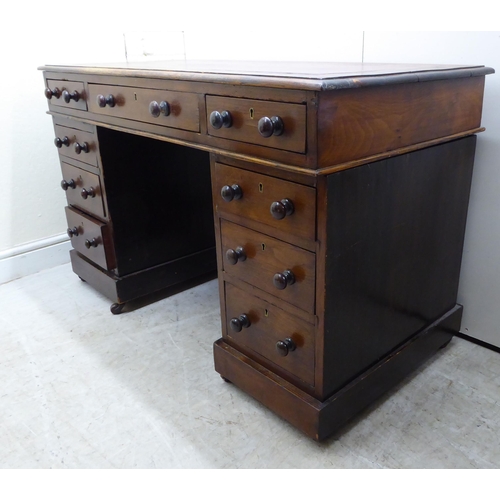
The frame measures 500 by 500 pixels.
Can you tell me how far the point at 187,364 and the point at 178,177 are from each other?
2.08 feet

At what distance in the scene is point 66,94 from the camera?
1.49 meters

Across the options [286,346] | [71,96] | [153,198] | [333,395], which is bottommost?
[333,395]

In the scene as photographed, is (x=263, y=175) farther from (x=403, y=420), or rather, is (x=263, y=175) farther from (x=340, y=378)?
(x=403, y=420)

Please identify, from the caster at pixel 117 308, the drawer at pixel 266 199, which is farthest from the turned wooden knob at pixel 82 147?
the drawer at pixel 266 199

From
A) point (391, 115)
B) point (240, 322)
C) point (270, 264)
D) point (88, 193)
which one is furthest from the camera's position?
point (88, 193)

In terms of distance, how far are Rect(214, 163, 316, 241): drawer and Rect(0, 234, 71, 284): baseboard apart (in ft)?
3.92

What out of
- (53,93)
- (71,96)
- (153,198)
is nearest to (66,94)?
(71,96)

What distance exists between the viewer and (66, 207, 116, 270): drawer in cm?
159

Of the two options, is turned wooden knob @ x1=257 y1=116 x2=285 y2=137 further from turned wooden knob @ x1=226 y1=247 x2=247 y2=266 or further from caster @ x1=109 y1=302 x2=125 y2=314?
caster @ x1=109 y1=302 x2=125 y2=314

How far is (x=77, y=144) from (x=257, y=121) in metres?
0.89

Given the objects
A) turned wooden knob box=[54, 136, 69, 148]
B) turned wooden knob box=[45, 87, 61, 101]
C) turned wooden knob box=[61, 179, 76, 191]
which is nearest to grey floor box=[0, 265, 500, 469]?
turned wooden knob box=[61, 179, 76, 191]

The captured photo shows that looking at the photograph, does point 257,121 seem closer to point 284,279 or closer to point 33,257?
point 284,279

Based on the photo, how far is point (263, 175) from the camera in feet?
3.13

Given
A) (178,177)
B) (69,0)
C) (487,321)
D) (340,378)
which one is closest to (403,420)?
(340,378)
